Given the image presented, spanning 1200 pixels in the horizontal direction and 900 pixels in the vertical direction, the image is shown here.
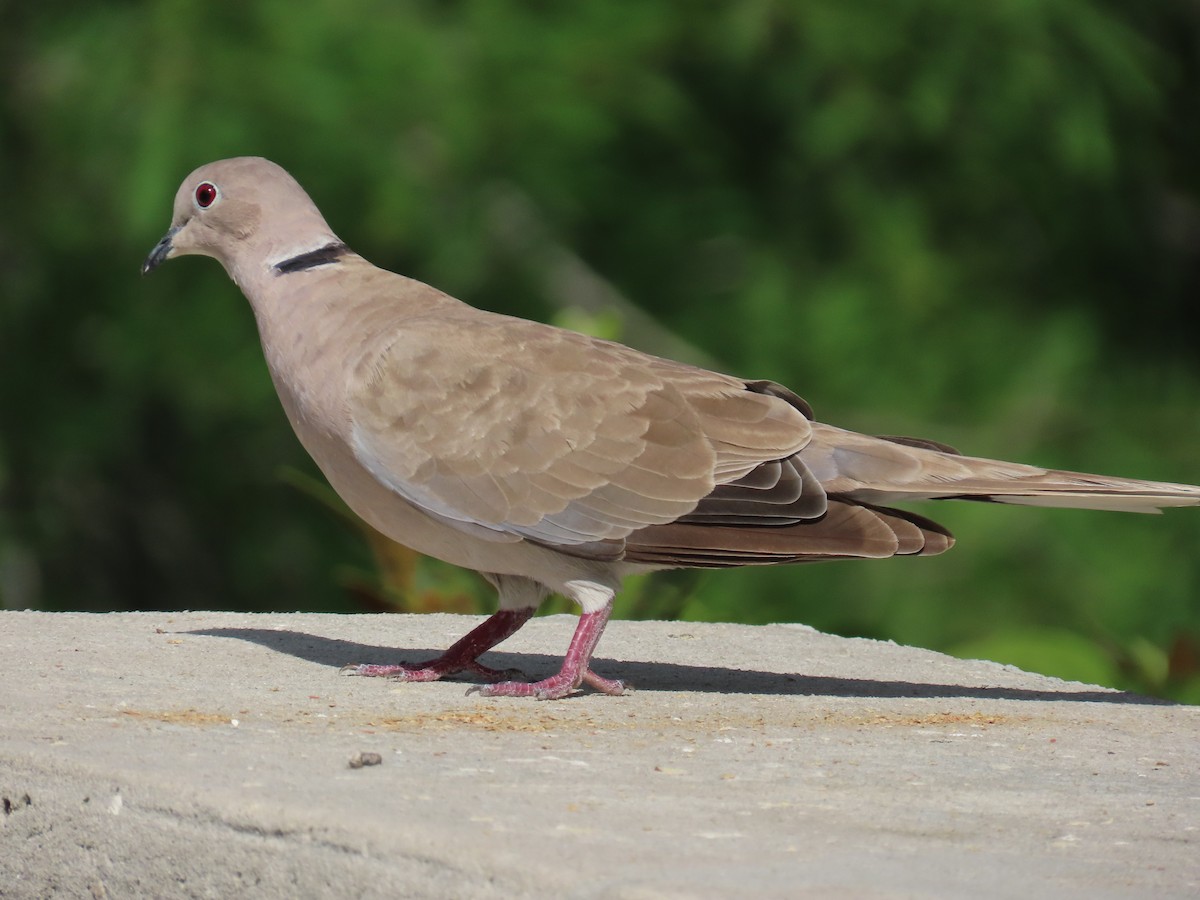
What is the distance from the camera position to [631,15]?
8086mm

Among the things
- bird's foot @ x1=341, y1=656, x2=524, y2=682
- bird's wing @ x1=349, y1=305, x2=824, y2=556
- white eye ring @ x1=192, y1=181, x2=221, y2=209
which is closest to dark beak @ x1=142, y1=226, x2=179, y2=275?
white eye ring @ x1=192, y1=181, x2=221, y2=209

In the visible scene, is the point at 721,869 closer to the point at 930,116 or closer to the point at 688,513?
the point at 688,513

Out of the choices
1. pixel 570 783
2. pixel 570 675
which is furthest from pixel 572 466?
pixel 570 783

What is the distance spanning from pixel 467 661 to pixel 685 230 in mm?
4818

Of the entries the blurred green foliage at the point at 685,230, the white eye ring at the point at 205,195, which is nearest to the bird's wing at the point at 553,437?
the white eye ring at the point at 205,195

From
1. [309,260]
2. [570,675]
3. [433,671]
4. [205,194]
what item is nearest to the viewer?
[570,675]

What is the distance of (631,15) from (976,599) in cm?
315

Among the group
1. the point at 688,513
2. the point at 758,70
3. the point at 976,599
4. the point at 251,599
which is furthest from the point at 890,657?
the point at 251,599

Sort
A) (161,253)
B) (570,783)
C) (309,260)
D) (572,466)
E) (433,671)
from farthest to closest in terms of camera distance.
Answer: (161,253) < (309,260) < (433,671) < (572,466) < (570,783)

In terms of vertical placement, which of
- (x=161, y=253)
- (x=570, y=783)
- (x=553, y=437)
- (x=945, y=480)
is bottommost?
(x=570, y=783)

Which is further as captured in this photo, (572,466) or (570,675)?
(572,466)

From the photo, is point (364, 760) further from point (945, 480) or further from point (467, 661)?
point (945, 480)

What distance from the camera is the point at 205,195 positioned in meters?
4.70

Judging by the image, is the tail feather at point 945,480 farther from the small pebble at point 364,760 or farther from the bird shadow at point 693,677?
the small pebble at point 364,760
